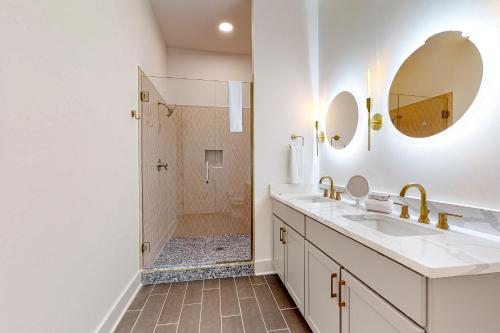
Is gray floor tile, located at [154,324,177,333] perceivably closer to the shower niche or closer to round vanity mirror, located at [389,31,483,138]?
round vanity mirror, located at [389,31,483,138]

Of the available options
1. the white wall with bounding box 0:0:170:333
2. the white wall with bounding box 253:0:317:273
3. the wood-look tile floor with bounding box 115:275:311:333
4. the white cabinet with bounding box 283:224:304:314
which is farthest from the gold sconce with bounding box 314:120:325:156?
the white wall with bounding box 0:0:170:333

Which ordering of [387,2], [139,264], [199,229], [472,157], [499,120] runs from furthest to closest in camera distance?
[199,229]
[139,264]
[387,2]
[472,157]
[499,120]

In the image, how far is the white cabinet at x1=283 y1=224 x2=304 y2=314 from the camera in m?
1.65

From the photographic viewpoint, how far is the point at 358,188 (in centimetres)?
170

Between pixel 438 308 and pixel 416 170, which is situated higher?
pixel 416 170

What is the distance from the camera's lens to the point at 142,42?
2395 millimetres

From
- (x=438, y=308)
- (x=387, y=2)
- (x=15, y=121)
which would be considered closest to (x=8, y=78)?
(x=15, y=121)

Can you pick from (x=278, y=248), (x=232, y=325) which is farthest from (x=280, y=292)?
(x=232, y=325)

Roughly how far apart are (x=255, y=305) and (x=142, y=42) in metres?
2.71

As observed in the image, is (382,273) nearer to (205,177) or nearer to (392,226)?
(392,226)

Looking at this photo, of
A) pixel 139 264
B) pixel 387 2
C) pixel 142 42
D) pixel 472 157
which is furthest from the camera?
pixel 142 42

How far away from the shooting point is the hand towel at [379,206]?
1430mm

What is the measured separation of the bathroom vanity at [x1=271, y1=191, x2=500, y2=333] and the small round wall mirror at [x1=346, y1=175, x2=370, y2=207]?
0.12 metres

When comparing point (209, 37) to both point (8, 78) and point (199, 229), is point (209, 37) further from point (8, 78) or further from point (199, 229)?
point (8, 78)
